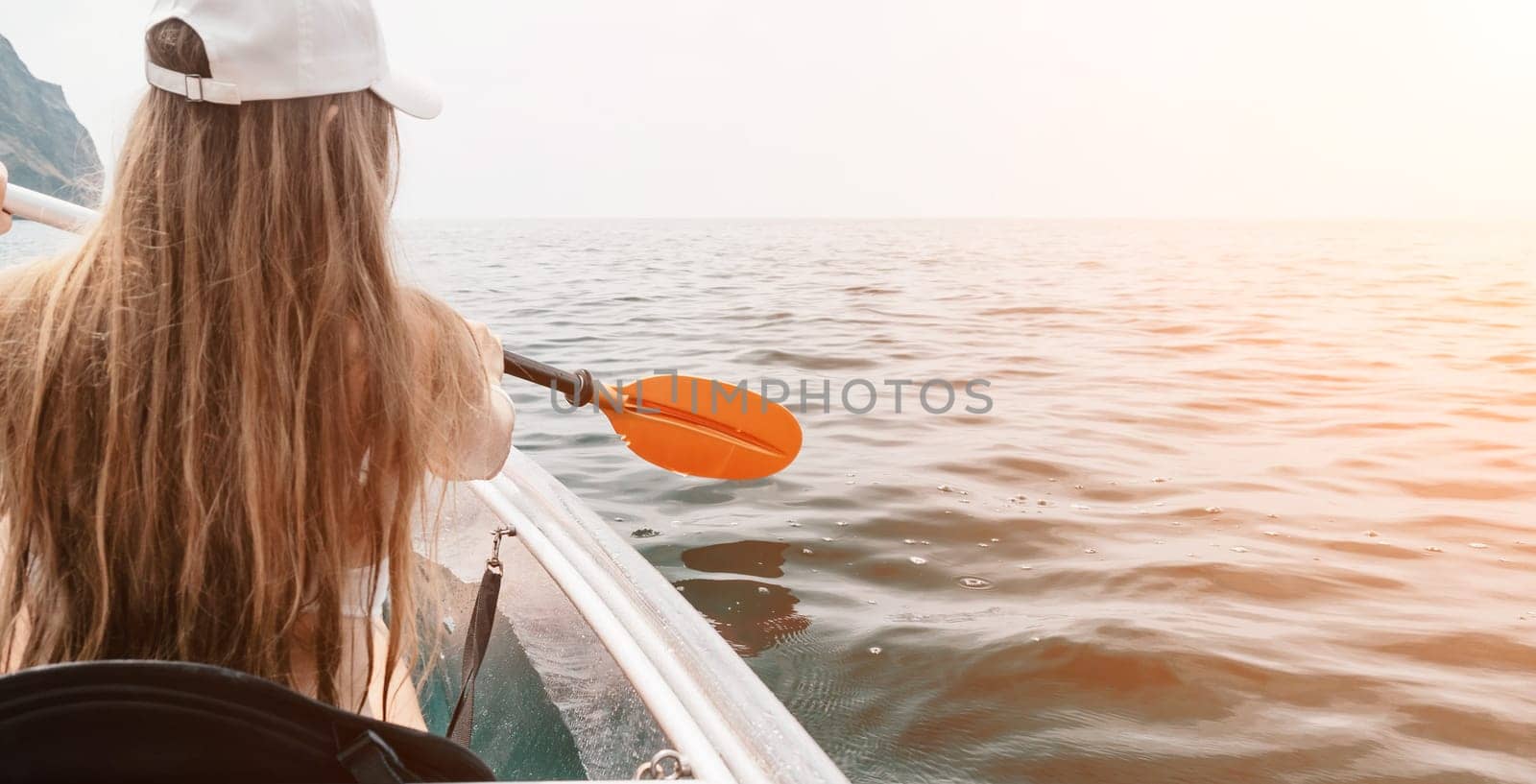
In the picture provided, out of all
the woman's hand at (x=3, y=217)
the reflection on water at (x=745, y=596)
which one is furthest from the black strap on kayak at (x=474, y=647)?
the woman's hand at (x=3, y=217)

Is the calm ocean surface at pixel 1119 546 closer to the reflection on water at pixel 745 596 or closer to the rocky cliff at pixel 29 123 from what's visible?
the reflection on water at pixel 745 596

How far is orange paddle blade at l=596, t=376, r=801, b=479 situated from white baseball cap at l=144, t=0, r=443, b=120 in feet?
5.07

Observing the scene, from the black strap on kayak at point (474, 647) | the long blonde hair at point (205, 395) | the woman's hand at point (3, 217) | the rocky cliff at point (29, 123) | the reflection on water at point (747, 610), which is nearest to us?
the long blonde hair at point (205, 395)

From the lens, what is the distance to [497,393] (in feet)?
4.25

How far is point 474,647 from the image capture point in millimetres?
1519

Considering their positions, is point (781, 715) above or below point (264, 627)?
below

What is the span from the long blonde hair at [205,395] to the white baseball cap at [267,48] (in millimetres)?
20

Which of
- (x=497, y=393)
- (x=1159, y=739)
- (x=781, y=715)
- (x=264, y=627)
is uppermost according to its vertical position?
(x=497, y=393)

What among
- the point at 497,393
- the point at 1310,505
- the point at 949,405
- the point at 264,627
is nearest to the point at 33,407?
the point at 264,627

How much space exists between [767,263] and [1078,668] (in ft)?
41.0

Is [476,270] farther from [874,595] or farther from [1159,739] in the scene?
[1159,739]

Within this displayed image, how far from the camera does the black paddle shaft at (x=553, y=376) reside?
204cm
